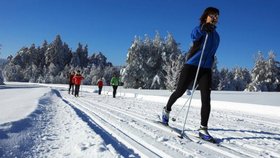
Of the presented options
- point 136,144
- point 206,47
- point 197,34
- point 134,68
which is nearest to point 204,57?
point 206,47

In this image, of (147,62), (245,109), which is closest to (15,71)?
(147,62)

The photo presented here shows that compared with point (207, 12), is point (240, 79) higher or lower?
higher

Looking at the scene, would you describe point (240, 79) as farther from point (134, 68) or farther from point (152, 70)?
point (134, 68)

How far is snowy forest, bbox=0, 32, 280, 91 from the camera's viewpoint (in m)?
67.1

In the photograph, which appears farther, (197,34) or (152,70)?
(152,70)

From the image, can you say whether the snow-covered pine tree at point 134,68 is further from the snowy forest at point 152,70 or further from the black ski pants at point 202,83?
the black ski pants at point 202,83

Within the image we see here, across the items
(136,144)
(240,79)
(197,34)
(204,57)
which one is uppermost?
(240,79)

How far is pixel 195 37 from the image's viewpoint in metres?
5.33

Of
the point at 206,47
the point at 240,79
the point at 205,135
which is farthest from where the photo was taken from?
the point at 240,79

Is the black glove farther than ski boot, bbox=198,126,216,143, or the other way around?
the black glove

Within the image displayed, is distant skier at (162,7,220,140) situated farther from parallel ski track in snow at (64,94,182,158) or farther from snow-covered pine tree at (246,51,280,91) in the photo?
snow-covered pine tree at (246,51,280,91)

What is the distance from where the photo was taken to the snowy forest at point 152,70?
6706 cm

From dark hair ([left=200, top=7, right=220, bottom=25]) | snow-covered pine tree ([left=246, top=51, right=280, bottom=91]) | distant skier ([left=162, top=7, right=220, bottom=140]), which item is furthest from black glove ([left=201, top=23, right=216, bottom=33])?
snow-covered pine tree ([left=246, top=51, right=280, bottom=91])

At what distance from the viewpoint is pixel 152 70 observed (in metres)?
69.7
